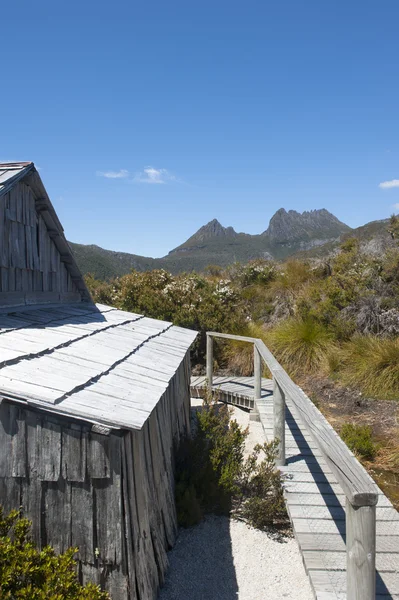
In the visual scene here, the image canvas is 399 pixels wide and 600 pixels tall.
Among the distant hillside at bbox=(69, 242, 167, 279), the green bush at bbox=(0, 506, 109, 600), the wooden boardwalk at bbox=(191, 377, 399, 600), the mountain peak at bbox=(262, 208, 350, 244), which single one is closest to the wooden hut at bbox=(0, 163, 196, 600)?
the green bush at bbox=(0, 506, 109, 600)

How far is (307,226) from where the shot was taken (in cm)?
7794

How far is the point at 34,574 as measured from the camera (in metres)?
2.98

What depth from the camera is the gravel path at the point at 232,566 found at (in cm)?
404

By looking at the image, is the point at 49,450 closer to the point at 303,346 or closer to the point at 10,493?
the point at 10,493

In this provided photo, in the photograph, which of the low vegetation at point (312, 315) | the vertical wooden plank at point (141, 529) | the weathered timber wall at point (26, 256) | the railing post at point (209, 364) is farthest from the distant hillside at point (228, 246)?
the vertical wooden plank at point (141, 529)

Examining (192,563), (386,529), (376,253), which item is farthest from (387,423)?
(376,253)

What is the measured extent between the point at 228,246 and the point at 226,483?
62.1 meters

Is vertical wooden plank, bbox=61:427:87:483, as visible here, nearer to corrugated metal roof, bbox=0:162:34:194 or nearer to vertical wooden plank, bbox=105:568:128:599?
vertical wooden plank, bbox=105:568:128:599

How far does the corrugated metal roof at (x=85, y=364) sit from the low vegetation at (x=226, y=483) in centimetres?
115

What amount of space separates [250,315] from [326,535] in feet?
37.1

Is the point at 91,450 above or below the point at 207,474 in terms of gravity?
above

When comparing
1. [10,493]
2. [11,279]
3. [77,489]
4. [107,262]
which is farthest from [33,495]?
[107,262]

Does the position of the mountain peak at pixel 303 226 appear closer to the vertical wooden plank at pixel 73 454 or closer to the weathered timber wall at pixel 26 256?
the weathered timber wall at pixel 26 256

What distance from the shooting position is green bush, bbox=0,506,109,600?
9.31 feet
